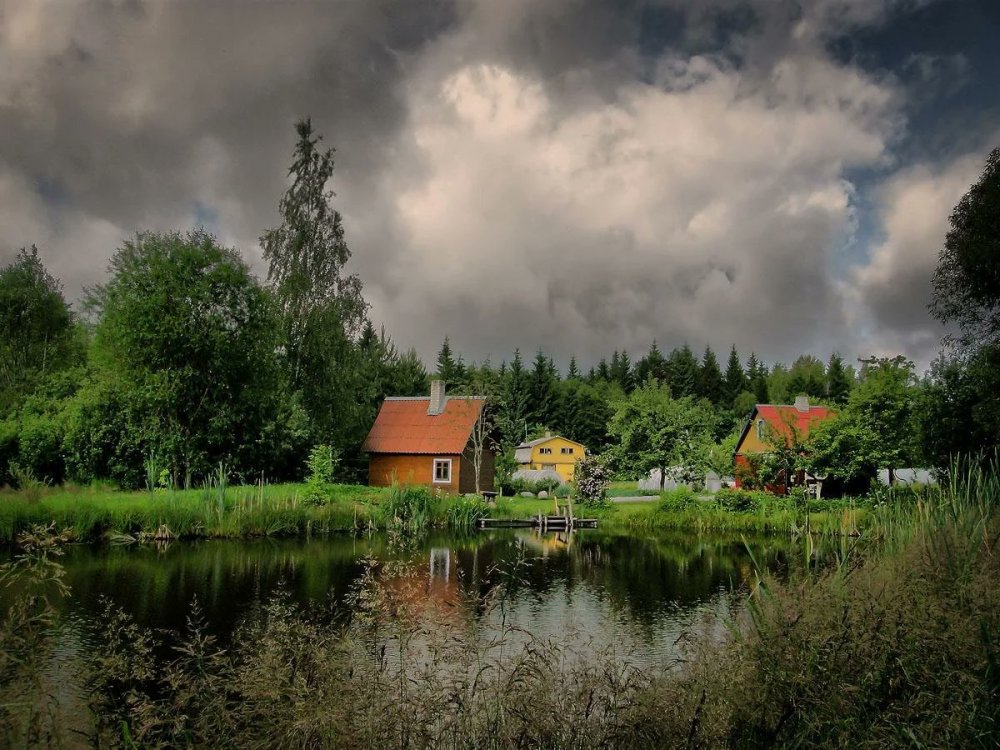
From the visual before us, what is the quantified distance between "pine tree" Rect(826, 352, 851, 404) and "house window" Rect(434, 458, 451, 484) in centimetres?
5668

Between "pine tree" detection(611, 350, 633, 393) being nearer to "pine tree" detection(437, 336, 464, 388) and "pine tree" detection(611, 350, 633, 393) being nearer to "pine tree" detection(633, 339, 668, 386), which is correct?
"pine tree" detection(633, 339, 668, 386)

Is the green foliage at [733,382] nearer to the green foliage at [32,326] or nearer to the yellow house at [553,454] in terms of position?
the yellow house at [553,454]

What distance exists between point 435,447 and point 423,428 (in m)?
1.72

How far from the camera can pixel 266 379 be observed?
3070cm

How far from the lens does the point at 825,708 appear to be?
430 cm

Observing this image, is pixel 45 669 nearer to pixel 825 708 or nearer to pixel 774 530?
pixel 825 708

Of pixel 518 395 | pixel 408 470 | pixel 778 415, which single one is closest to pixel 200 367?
pixel 408 470

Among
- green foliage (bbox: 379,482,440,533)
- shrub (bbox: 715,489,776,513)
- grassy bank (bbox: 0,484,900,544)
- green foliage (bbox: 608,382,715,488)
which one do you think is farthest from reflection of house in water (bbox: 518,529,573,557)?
green foliage (bbox: 608,382,715,488)

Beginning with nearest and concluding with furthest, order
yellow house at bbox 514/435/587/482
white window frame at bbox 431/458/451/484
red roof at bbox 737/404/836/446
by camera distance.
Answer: white window frame at bbox 431/458/451/484
red roof at bbox 737/404/836/446
yellow house at bbox 514/435/587/482

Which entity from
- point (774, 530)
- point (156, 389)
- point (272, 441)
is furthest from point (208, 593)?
point (774, 530)

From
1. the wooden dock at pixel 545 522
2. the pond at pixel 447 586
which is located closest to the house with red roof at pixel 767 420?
the wooden dock at pixel 545 522

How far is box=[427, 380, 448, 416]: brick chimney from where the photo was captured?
40.2 m

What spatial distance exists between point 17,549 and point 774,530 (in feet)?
81.1

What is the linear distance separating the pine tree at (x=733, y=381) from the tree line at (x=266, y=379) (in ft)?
179
